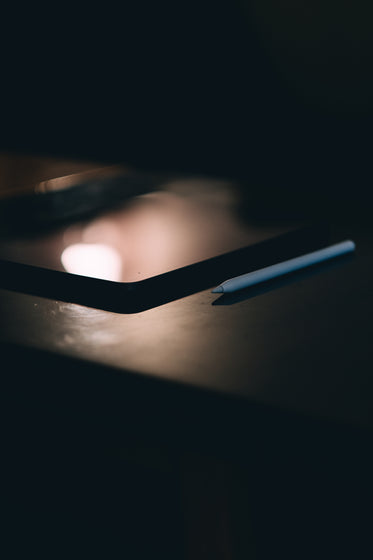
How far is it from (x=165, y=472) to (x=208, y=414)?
12cm

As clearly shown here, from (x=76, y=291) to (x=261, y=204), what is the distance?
0.34 m

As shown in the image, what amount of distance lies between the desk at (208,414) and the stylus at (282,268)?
1cm

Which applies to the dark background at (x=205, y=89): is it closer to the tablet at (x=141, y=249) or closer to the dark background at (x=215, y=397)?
the dark background at (x=215, y=397)

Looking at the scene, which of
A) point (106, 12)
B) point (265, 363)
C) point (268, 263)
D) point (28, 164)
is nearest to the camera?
→ point (265, 363)

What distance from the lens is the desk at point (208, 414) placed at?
0.48 meters

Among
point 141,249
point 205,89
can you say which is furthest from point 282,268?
point 205,89

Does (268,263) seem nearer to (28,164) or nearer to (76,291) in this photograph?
(76,291)

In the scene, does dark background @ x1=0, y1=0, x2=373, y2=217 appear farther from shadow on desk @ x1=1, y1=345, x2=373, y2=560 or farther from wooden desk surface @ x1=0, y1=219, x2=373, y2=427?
shadow on desk @ x1=1, y1=345, x2=373, y2=560

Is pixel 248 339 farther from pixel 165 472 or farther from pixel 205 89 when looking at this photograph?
pixel 205 89

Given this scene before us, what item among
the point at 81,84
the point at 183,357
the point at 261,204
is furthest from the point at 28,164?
the point at 183,357

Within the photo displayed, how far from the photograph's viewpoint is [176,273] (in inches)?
27.0

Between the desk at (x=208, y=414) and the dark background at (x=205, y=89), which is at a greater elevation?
the dark background at (x=205, y=89)

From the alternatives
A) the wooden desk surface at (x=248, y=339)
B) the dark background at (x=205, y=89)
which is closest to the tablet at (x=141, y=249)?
the wooden desk surface at (x=248, y=339)

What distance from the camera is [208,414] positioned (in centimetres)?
49
